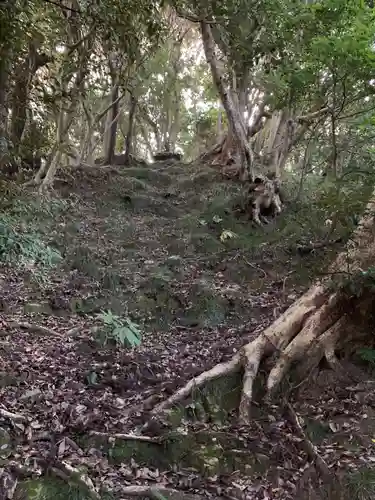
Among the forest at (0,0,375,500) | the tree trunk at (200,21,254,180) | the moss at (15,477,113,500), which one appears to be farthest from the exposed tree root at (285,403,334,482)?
the tree trunk at (200,21,254,180)

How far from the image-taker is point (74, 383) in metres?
5.10

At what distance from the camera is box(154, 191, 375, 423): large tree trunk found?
16.7 feet

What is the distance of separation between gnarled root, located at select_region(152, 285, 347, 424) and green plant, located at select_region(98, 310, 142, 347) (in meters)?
1.29

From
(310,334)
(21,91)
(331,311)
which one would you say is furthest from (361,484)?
(21,91)

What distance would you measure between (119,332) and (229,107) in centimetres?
598

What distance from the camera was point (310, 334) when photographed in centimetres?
548

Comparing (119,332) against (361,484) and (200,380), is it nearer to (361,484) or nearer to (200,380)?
(200,380)

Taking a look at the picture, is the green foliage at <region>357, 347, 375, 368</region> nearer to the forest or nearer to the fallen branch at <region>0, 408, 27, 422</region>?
the forest

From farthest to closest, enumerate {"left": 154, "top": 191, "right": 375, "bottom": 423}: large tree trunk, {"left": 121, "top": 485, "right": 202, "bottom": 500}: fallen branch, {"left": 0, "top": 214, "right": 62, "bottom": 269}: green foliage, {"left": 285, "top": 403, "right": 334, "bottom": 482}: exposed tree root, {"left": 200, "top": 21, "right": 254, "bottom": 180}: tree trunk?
{"left": 200, "top": 21, "right": 254, "bottom": 180}: tree trunk, {"left": 154, "top": 191, "right": 375, "bottom": 423}: large tree trunk, {"left": 0, "top": 214, "right": 62, "bottom": 269}: green foliage, {"left": 285, "top": 403, "right": 334, "bottom": 482}: exposed tree root, {"left": 121, "top": 485, "right": 202, "bottom": 500}: fallen branch

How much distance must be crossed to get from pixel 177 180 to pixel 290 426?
34.2 ft

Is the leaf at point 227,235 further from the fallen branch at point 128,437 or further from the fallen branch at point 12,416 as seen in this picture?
the fallen branch at point 12,416

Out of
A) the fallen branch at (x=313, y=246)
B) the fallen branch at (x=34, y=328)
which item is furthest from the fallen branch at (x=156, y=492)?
the fallen branch at (x=313, y=246)

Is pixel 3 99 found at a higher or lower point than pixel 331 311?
higher

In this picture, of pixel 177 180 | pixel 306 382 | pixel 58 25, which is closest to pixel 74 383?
pixel 306 382
